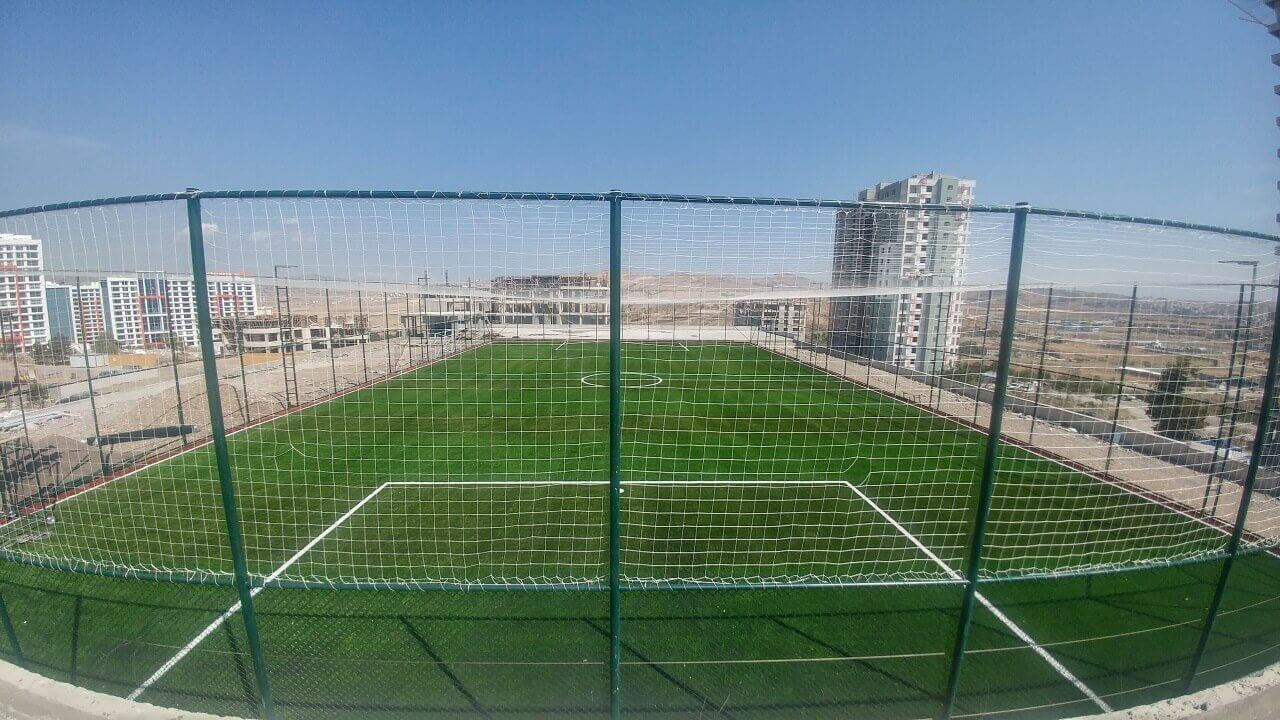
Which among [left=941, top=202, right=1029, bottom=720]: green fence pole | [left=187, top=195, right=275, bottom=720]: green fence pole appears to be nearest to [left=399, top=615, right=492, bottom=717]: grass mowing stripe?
[left=187, top=195, right=275, bottom=720]: green fence pole

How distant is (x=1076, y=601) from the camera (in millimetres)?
4586

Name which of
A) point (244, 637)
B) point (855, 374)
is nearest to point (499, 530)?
point (244, 637)

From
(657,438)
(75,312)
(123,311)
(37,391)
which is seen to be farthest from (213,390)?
(657,438)

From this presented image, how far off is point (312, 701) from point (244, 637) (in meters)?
1.17

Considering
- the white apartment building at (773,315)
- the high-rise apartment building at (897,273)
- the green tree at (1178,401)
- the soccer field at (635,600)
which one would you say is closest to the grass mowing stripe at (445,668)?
the soccer field at (635,600)

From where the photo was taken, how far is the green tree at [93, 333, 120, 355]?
4.18 meters

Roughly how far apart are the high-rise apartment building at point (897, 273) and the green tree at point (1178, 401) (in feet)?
8.17

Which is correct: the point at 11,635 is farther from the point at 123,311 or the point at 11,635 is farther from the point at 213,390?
the point at 123,311

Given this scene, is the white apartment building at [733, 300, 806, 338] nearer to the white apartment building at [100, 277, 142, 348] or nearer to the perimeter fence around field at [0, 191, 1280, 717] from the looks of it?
the perimeter fence around field at [0, 191, 1280, 717]

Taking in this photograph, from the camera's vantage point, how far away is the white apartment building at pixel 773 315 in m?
3.23

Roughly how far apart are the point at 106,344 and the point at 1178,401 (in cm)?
1262

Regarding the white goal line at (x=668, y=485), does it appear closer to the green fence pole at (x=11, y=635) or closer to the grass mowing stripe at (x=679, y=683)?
the green fence pole at (x=11, y=635)

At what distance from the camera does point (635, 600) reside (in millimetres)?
4570

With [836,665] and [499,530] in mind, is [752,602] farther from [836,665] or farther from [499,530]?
[499,530]
